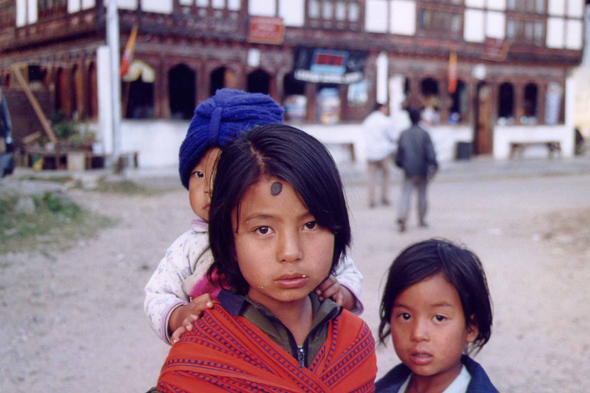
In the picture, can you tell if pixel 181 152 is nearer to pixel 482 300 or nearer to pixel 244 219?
pixel 244 219

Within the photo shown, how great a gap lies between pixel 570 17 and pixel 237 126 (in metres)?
25.1

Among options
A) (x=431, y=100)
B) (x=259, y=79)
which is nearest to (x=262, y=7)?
(x=259, y=79)

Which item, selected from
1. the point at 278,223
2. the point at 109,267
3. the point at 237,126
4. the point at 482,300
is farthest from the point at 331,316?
the point at 109,267

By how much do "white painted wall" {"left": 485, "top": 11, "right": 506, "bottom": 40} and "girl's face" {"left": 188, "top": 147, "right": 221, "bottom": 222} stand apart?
22.1m

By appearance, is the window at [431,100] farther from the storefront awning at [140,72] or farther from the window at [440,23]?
the storefront awning at [140,72]

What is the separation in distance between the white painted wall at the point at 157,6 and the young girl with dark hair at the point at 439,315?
1514cm

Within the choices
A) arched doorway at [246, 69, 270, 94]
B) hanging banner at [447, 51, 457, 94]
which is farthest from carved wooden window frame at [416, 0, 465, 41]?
arched doorway at [246, 69, 270, 94]

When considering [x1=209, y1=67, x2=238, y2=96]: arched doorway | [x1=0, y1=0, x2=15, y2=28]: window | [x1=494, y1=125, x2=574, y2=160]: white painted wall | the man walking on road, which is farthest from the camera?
[x1=494, y1=125, x2=574, y2=160]: white painted wall

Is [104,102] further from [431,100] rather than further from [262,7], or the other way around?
[431,100]

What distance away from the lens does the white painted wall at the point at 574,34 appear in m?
23.8

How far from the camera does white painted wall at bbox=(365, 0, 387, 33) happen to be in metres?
19.6

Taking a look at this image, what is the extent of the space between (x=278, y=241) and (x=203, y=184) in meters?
0.48

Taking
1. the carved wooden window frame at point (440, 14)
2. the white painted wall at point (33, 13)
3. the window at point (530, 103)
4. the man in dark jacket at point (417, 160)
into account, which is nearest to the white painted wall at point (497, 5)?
the carved wooden window frame at point (440, 14)

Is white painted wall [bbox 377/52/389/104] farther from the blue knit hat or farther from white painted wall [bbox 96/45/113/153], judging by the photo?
the blue knit hat
